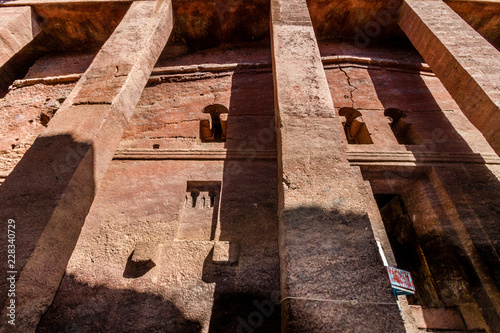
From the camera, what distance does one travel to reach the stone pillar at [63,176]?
5.96 feet

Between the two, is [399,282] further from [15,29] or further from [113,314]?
[15,29]

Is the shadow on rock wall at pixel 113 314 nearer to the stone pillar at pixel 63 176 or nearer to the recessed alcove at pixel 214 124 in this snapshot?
the stone pillar at pixel 63 176

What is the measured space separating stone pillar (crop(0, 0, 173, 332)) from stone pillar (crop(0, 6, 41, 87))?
95.7 inches

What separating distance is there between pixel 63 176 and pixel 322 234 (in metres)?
2.24

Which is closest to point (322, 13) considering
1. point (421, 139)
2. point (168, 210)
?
point (421, 139)

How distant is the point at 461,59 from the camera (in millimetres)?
3311

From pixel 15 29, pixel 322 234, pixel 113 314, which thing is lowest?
pixel 113 314

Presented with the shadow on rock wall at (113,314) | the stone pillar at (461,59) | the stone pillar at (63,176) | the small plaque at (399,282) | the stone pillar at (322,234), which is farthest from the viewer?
the stone pillar at (461,59)

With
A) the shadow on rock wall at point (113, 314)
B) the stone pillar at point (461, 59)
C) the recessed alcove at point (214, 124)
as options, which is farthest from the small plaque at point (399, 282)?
the recessed alcove at point (214, 124)

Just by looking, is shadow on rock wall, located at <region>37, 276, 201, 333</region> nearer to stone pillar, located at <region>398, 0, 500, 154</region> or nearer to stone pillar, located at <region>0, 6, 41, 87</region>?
stone pillar, located at <region>398, 0, 500, 154</region>

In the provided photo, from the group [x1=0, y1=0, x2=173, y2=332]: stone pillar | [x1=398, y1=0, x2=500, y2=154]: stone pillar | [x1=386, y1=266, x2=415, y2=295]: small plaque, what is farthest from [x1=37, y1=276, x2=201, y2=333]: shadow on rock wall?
[x1=398, y1=0, x2=500, y2=154]: stone pillar

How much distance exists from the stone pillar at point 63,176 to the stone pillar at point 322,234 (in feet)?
5.95

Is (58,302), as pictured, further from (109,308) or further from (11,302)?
(11,302)

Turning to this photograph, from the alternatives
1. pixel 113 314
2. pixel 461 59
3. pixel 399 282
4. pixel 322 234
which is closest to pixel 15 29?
pixel 113 314
